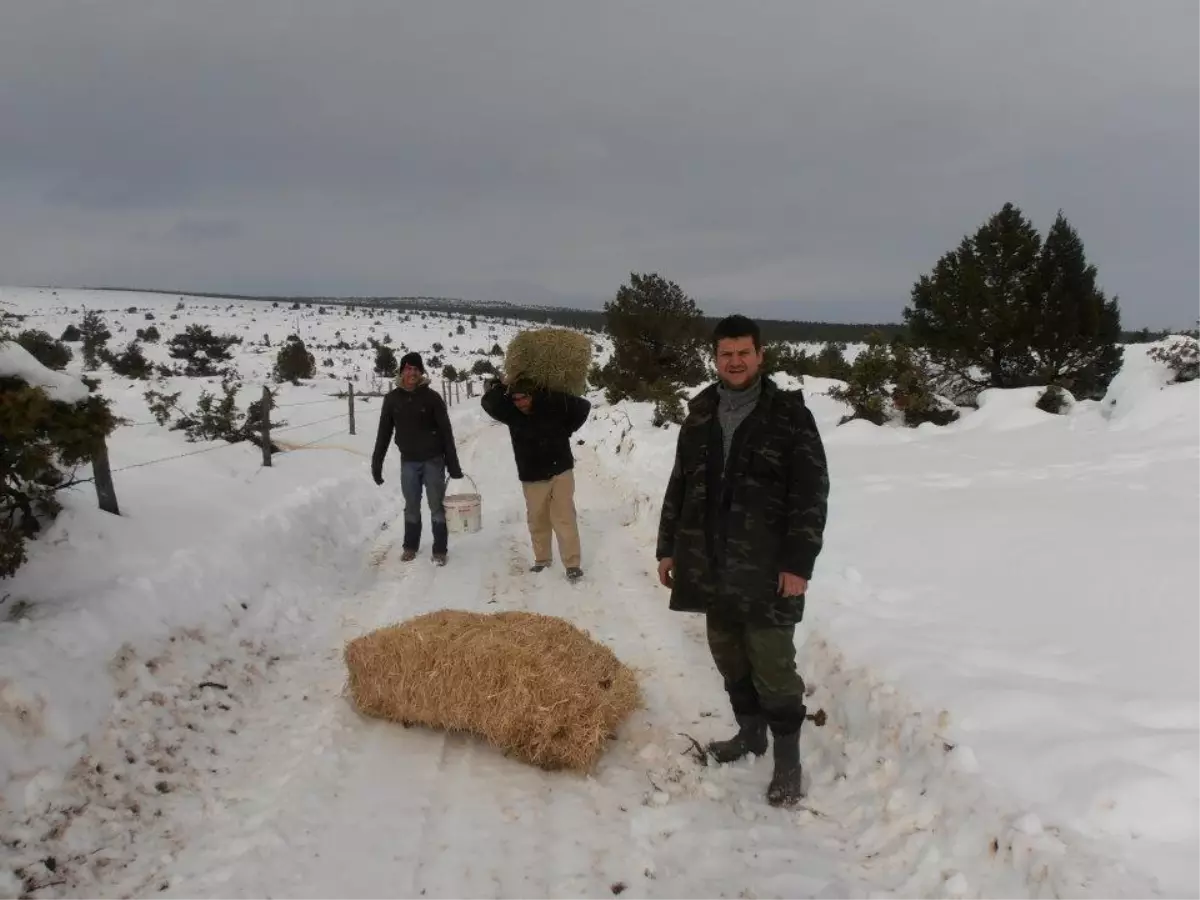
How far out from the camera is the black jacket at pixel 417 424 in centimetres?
716

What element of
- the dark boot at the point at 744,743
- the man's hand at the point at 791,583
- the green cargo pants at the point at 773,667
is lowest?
the dark boot at the point at 744,743

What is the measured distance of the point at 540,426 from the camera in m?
6.75

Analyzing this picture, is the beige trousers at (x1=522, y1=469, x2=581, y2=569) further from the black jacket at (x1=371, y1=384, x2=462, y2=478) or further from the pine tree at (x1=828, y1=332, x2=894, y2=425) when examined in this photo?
the pine tree at (x1=828, y1=332, x2=894, y2=425)

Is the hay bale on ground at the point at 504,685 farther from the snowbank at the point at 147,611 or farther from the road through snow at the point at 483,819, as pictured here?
the snowbank at the point at 147,611

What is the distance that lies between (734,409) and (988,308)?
1568 centimetres

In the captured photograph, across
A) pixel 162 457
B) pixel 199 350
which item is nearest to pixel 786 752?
pixel 162 457

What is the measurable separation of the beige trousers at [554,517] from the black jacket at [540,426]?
0.11 metres

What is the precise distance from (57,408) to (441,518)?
3.73 metres

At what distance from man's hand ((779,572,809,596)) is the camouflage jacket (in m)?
0.03

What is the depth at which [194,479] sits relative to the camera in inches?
290

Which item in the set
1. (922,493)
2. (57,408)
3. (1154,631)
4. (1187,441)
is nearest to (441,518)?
(57,408)

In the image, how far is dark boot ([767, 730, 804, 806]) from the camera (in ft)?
11.1

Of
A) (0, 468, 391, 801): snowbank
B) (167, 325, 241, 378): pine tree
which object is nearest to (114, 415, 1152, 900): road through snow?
(0, 468, 391, 801): snowbank

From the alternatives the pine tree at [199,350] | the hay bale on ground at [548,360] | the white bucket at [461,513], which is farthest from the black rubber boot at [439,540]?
the pine tree at [199,350]
